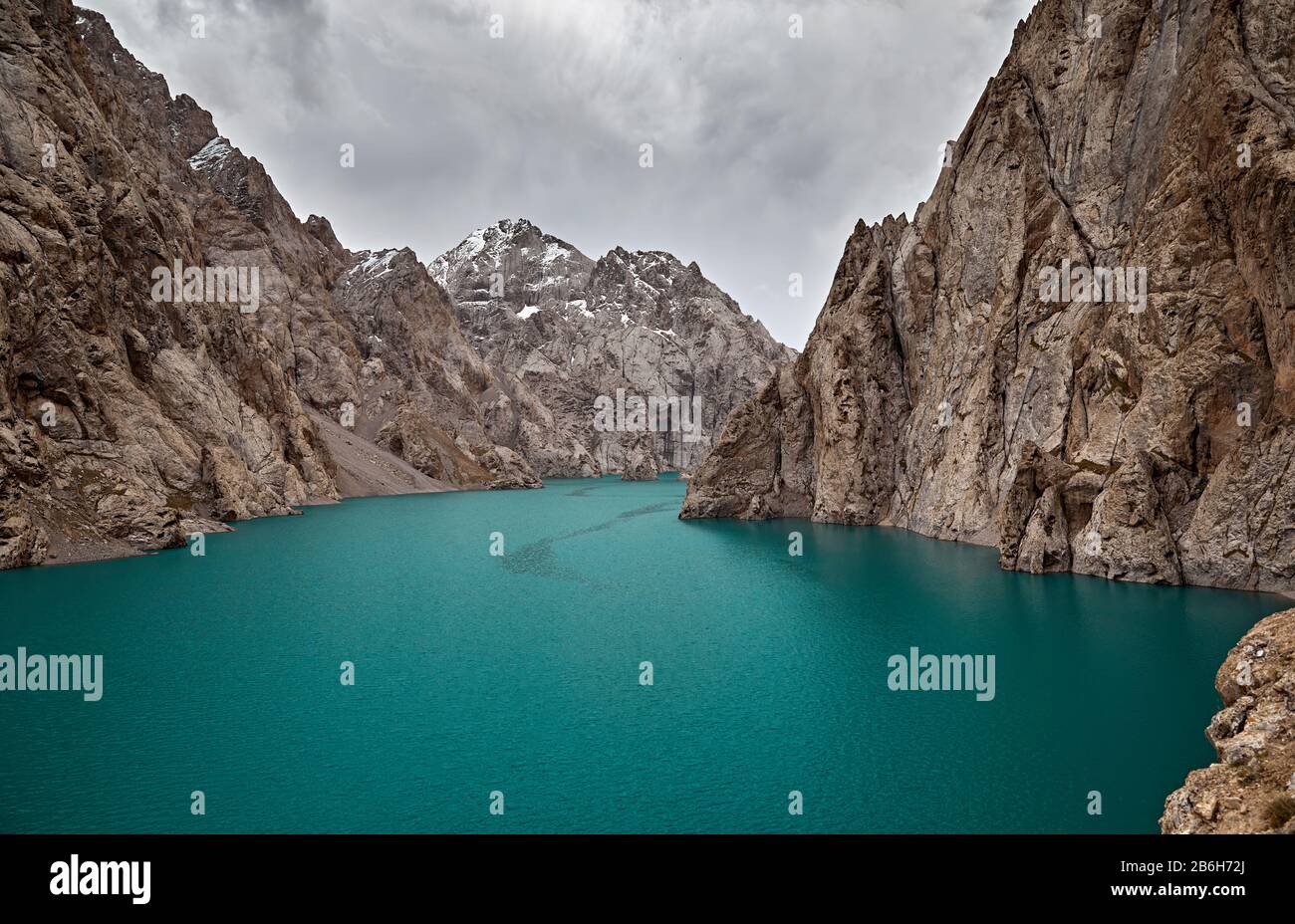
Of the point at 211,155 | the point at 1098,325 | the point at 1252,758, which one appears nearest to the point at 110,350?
the point at 1252,758

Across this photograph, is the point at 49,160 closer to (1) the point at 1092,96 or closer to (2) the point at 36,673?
(2) the point at 36,673

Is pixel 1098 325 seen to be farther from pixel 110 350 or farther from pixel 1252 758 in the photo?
pixel 110 350

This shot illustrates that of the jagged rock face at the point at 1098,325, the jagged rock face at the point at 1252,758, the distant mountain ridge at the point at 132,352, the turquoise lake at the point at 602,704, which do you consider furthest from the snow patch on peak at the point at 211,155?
the jagged rock face at the point at 1252,758

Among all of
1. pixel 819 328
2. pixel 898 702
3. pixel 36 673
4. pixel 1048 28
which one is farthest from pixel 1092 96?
pixel 36 673

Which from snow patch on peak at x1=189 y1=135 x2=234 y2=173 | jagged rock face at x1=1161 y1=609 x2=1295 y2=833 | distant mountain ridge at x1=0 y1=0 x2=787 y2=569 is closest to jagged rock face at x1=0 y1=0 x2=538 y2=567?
distant mountain ridge at x1=0 y1=0 x2=787 y2=569

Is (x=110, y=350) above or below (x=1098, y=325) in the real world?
above

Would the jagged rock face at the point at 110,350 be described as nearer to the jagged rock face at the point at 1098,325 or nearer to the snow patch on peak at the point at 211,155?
the snow patch on peak at the point at 211,155

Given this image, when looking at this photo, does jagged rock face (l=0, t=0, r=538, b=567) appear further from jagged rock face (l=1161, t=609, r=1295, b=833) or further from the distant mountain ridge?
jagged rock face (l=1161, t=609, r=1295, b=833)

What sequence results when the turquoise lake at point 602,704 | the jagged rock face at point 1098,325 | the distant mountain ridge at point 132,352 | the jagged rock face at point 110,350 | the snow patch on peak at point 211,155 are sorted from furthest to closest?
the snow patch on peak at point 211,155 → the distant mountain ridge at point 132,352 → the jagged rock face at point 110,350 → the jagged rock face at point 1098,325 → the turquoise lake at point 602,704
